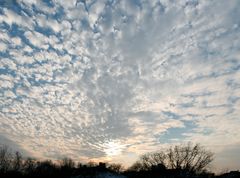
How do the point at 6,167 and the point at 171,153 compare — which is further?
the point at 6,167

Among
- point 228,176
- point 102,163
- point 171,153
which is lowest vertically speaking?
point 228,176

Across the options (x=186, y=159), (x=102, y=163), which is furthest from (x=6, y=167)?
(x=186, y=159)

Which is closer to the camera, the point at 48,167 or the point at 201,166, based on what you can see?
the point at 201,166

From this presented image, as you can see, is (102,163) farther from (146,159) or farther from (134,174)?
(146,159)

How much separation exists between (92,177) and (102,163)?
960 cm

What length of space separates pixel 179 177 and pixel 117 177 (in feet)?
41.8

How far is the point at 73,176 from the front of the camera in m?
53.8

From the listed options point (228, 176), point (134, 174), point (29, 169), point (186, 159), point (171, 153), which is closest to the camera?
point (228, 176)

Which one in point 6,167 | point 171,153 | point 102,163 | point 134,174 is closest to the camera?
point 102,163

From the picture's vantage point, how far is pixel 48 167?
373 feet

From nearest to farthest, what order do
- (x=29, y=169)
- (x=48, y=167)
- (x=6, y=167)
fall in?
(x=6, y=167) < (x=29, y=169) < (x=48, y=167)

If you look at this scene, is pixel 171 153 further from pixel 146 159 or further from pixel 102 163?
pixel 102 163

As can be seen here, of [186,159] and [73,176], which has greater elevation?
[186,159]

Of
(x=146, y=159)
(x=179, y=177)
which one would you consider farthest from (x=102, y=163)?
(x=146, y=159)
